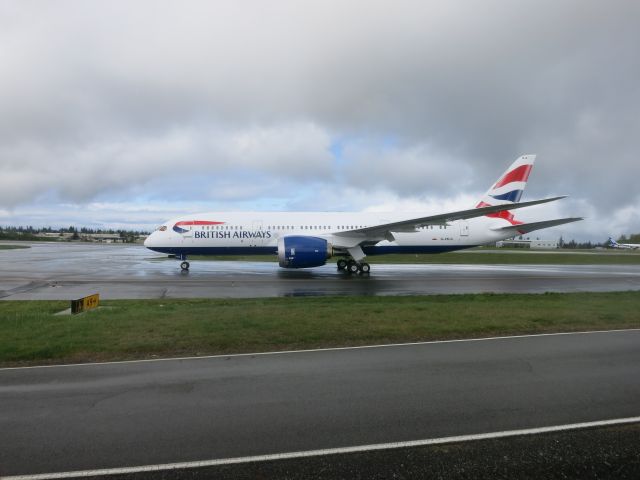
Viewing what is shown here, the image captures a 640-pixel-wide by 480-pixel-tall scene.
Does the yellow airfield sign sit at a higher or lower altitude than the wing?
lower

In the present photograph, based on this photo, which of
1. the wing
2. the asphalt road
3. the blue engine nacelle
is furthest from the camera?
the blue engine nacelle

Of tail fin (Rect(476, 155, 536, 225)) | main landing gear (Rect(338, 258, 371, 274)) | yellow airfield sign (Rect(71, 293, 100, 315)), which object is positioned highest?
tail fin (Rect(476, 155, 536, 225))

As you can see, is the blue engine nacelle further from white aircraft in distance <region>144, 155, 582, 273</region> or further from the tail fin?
the tail fin

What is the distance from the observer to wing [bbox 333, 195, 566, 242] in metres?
20.0

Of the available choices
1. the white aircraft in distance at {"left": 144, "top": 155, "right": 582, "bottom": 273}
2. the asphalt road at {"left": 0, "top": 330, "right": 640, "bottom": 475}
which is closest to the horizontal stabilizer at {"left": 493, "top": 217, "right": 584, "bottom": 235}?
the white aircraft in distance at {"left": 144, "top": 155, "right": 582, "bottom": 273}

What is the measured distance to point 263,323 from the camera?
938 cm

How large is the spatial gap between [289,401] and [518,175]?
26001 millimetres

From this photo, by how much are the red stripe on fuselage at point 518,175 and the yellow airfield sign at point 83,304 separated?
24.5m

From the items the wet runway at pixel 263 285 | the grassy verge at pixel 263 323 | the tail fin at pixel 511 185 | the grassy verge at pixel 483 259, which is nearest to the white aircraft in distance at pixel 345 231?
the tail fin at pixel 511 185

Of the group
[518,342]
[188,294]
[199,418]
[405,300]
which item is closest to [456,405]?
[199,418]

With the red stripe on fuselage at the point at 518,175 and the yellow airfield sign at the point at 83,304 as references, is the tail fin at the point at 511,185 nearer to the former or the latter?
the red stripe on fuselage at the point at 518,175

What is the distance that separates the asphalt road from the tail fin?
811 inches

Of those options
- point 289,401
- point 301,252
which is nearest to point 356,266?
point 301,252

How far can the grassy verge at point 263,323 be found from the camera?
770 cm
